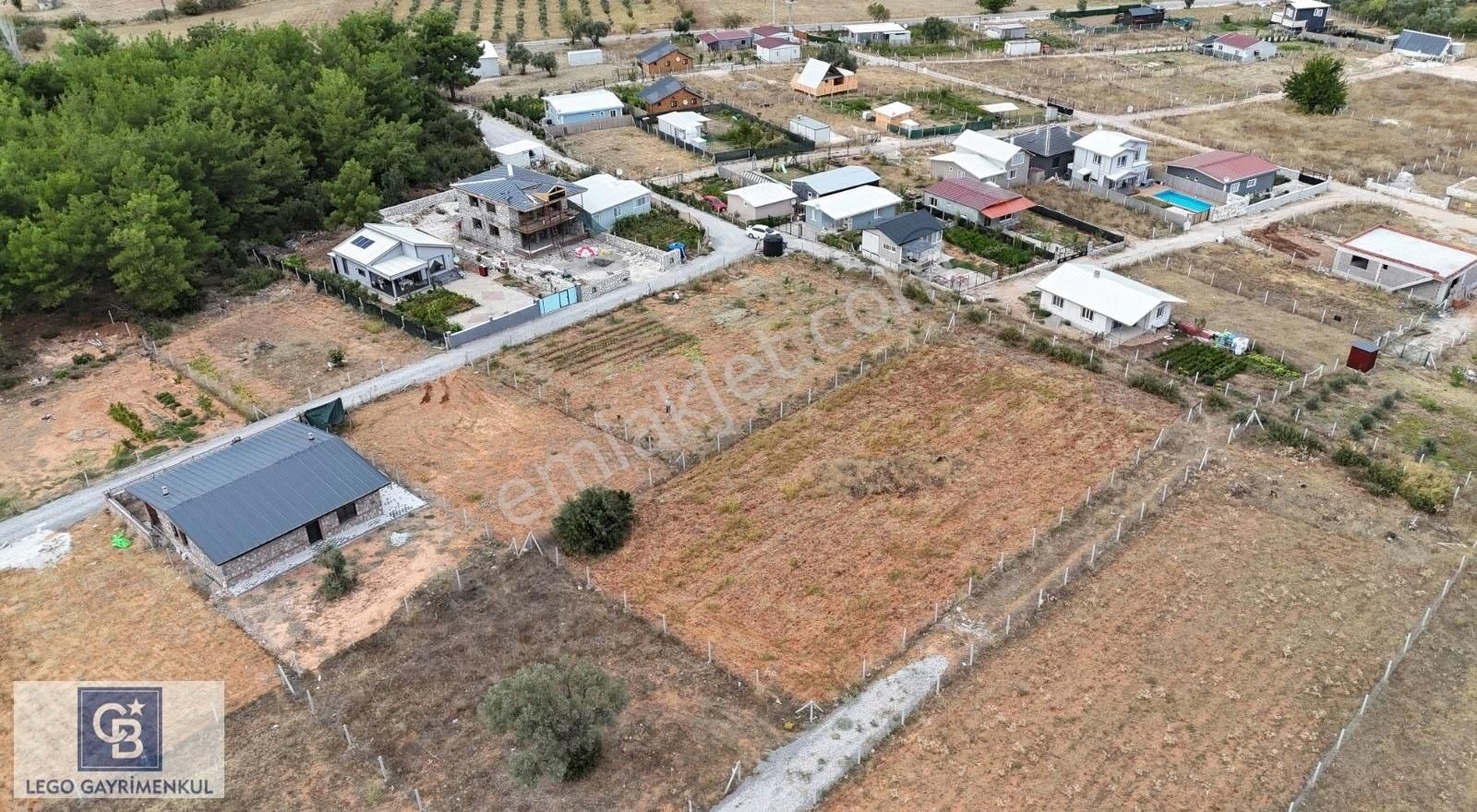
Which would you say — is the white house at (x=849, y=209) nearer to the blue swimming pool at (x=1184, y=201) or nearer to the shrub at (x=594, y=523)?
the blue swimming pool at (x=1184, y=201)

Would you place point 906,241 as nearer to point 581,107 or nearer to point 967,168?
point 967,168

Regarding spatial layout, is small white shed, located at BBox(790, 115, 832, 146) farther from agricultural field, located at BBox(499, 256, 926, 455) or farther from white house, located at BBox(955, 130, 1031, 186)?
agricultural field, located at BBox(499, 256, 926, 455)

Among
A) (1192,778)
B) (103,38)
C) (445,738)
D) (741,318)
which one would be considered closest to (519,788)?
(445,738)

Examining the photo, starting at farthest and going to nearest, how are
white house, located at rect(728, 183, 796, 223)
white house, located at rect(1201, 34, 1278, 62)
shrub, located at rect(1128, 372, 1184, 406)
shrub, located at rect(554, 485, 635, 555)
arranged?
white house, located at rect(1201, 34, 1278, 62) < white house, located at rect(728, 183, 796, 223) < shrub, located at rect(1128, 372, 1184, 406) < shrub, located at rect(554, 485, 635, 555)

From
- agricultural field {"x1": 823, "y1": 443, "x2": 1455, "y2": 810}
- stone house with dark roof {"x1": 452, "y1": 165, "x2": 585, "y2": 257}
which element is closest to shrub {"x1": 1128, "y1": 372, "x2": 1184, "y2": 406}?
agricultural field {"x1": 823, "y1": 443, "x2": 1455, "y2": 810}

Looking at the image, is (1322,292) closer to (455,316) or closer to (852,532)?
(852,532)

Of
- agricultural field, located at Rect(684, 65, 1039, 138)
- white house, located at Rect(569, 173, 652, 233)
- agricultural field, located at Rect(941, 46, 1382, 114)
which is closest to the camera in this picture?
white house, located at Rect(569, 173, 652, 233)

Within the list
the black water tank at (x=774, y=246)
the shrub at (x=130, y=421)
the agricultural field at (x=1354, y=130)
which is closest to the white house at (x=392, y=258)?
the shrub at (x=130, y=421)
